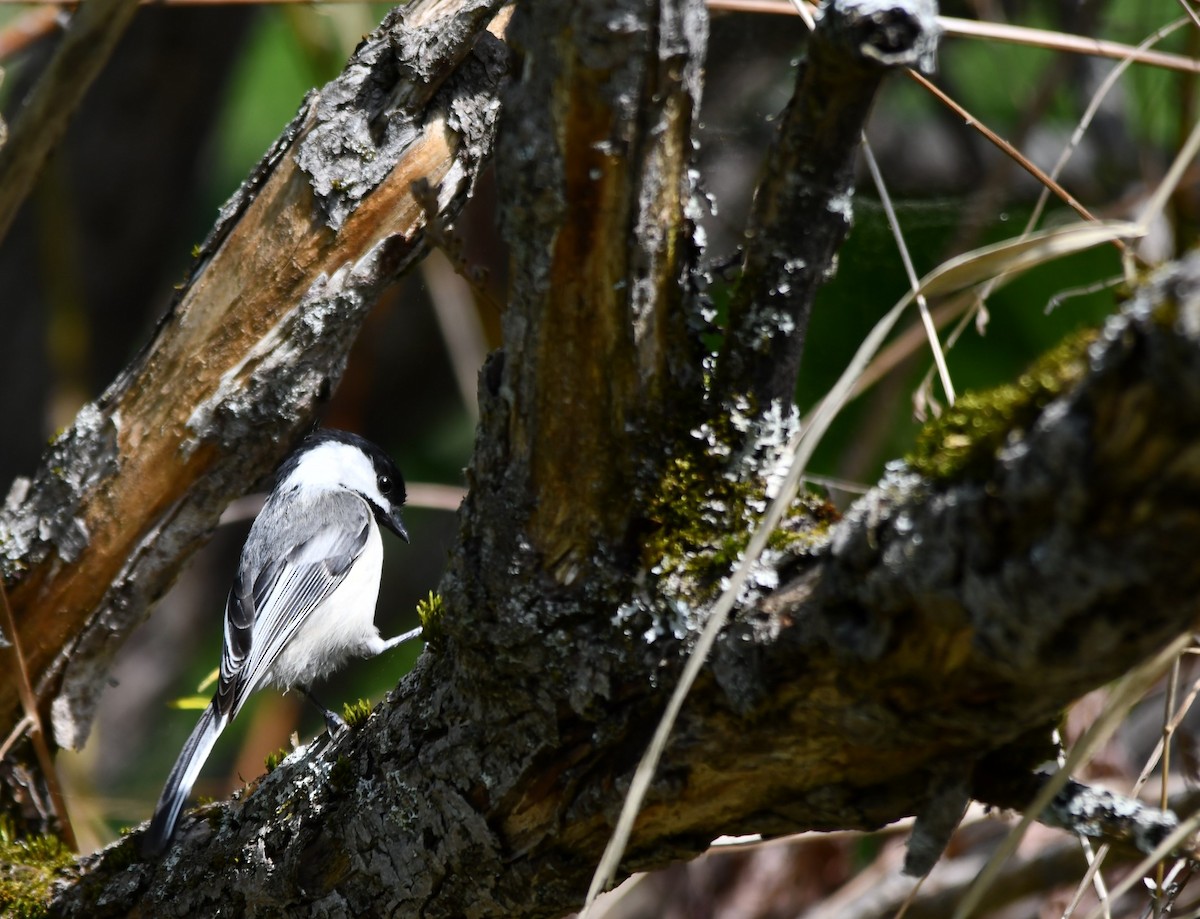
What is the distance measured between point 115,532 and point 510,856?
95 centimetres

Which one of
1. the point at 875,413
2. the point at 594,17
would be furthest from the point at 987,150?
the point at 594,17

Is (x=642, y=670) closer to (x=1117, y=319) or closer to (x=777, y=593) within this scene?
(x=777, y=593)

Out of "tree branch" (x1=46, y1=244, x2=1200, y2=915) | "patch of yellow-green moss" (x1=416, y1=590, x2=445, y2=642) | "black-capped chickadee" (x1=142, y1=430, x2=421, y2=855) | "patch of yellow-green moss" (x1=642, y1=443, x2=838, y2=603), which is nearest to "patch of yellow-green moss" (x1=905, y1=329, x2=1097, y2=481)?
"tree branch" (x1=46, y1=244, x2=1200, y2=915)

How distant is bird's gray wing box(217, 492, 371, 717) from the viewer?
2.09m

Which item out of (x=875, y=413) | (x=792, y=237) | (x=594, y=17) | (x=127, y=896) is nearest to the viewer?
(x=594, y=17)

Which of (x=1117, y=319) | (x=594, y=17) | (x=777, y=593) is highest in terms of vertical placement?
(x=594, y=17)

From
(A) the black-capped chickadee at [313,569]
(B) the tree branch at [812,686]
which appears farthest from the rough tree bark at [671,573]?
(A) the black-capped chickadee at [313,569]

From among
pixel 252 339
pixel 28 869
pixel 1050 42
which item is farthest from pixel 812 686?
pixel 28 869

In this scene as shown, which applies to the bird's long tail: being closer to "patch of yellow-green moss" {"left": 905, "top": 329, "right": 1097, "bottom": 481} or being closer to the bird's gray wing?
the bird's gray wing

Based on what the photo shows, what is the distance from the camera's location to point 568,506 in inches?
41.6

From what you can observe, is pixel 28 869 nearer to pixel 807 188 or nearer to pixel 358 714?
pixel 358 714

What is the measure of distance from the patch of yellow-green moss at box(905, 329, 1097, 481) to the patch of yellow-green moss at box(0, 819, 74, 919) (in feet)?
4.98

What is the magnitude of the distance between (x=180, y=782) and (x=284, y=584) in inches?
25.8

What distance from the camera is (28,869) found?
5.59 ft
